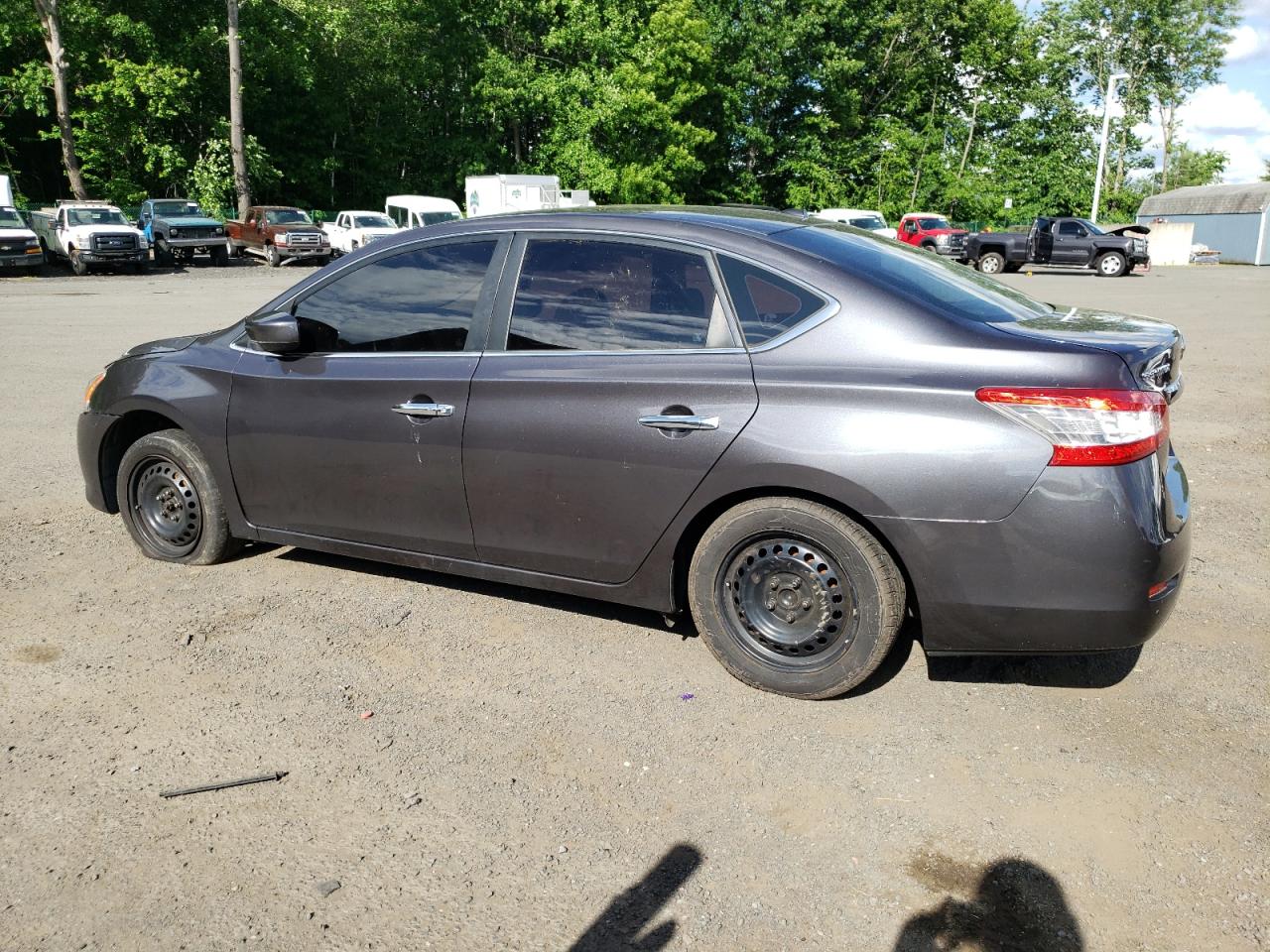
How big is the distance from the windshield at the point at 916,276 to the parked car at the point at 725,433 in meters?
0.02

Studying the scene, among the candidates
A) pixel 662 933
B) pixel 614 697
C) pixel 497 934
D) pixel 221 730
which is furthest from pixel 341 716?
pixel 662 933

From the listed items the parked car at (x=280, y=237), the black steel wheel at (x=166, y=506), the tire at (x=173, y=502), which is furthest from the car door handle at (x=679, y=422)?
the parked car at (x=280, y=237)

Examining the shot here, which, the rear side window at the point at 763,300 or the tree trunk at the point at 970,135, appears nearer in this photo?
the rear side window at the point at 763,300

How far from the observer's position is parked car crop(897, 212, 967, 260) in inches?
1415

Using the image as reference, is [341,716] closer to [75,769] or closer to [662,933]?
[75,769]

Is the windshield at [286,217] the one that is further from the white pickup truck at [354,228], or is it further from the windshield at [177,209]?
the windshield at [177,209]

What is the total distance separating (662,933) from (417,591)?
8.55ft

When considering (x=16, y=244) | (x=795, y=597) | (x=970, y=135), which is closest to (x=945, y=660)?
(x=795, y=597)

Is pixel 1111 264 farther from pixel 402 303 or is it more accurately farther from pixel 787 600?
pixel 787 600

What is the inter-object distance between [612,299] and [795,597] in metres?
1.32

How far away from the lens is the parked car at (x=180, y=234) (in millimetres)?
33125

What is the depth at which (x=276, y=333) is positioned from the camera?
4445mm

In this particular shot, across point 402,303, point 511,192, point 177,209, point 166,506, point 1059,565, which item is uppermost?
point 511,192

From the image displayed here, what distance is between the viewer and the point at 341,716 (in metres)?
3.70
